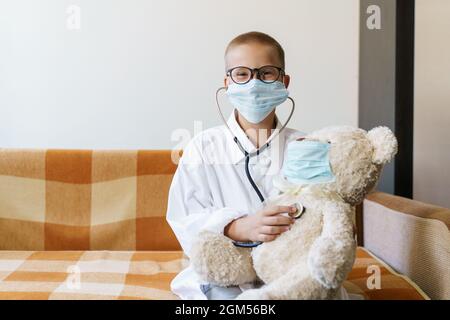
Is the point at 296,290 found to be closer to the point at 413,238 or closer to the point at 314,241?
the point at 314,241

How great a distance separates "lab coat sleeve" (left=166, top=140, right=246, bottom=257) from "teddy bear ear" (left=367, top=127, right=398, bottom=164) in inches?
12.2

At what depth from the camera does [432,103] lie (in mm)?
1390

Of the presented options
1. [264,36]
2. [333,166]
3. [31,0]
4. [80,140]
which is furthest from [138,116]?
[333,166]

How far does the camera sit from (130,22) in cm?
148

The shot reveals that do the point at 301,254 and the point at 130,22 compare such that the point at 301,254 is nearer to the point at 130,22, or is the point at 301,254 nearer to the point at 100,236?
the point at 100,236

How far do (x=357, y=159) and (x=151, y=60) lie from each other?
3.00 ft

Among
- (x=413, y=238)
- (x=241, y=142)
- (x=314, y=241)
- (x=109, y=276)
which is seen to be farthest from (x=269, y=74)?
(x=109, y=276)

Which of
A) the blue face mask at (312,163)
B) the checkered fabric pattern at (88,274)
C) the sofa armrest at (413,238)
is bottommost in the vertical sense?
the checkered fabric pattern at (88,274)

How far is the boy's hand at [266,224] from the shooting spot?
2.45 feet

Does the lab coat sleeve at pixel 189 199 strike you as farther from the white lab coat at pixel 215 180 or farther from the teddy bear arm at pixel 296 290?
the teddy bear arm at pixel 296 290

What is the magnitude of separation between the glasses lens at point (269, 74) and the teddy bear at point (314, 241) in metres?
0.16

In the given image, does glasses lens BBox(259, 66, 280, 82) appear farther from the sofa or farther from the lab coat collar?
the sofa

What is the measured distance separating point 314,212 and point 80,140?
3.32ft

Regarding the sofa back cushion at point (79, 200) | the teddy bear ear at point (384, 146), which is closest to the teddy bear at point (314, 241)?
the teddy bear ear at point (384, 146)
